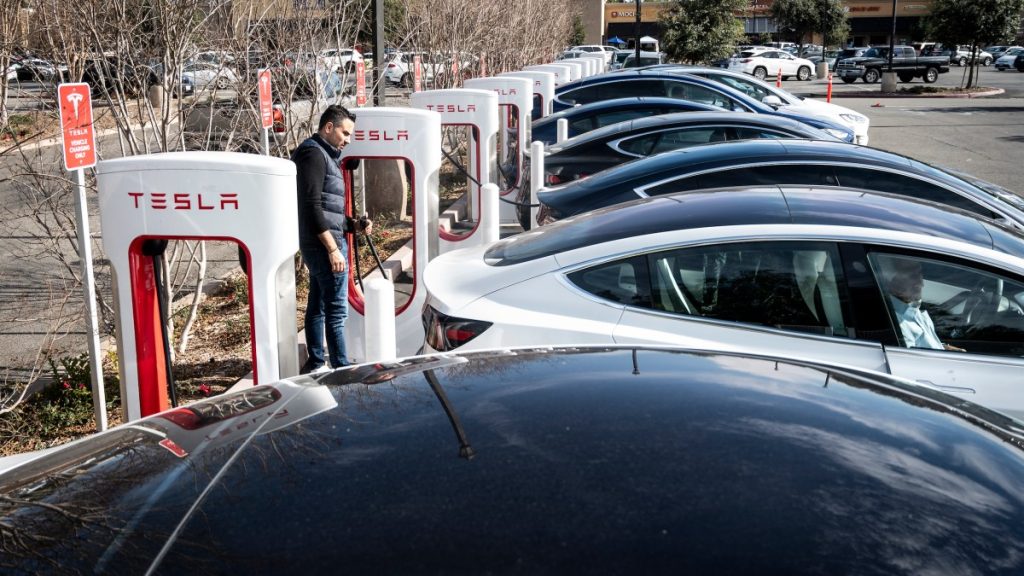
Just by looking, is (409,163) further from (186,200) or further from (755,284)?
(755,284)

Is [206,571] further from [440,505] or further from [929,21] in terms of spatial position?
[929,21]

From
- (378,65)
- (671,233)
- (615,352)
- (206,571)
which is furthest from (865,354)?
(378,65)

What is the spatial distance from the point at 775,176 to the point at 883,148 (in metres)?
15.1

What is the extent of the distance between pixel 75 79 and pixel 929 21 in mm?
39751

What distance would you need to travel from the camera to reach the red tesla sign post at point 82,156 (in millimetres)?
5051

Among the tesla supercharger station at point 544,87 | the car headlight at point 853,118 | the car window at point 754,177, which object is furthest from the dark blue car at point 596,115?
the car window at point 754,177

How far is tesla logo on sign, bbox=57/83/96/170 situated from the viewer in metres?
5.02

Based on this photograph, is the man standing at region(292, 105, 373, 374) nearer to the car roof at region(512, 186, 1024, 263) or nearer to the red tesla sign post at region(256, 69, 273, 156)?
the red tesla sign post at region(256, 69, 273, 156)

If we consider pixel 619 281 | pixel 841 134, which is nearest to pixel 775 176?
pixel 619 281

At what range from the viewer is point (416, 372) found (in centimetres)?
295

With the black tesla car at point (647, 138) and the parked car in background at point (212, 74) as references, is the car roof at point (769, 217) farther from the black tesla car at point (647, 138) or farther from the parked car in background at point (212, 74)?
the black tesla car at point (647, 138)

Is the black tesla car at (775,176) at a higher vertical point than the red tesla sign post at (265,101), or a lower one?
lower

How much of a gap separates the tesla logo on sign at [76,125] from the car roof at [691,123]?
20.9 feet

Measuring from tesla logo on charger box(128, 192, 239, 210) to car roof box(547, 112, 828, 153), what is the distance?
6.63 m
